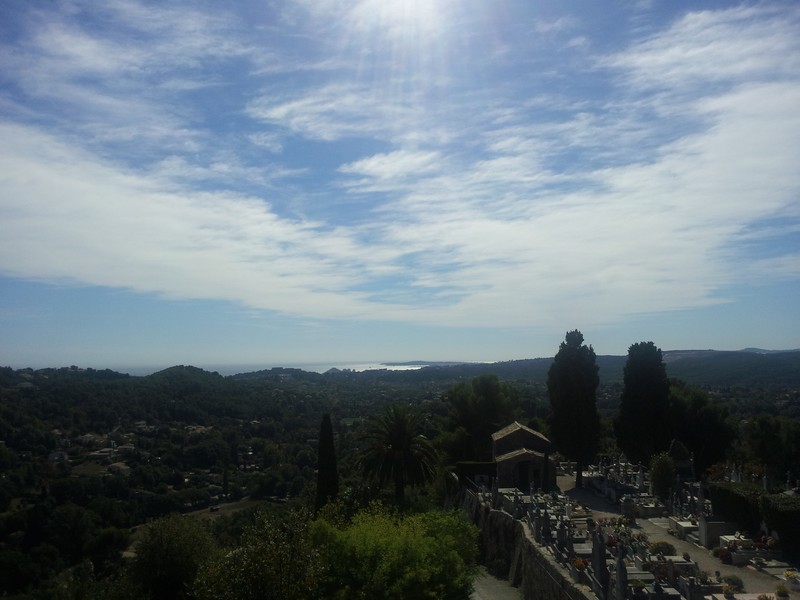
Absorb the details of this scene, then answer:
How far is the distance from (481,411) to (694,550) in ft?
74.2

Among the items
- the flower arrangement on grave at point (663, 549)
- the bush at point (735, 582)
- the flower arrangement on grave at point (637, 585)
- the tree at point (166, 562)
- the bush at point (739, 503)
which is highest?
the bush at point (739, 503)

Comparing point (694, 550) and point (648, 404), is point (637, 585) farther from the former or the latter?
point (648, 404)

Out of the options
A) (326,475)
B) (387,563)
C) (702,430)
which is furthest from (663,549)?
(702,430)

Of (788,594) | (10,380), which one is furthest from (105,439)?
(788,594)

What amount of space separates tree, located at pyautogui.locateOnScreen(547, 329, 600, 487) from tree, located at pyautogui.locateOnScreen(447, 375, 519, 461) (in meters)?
6.52

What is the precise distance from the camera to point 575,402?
32.2 m

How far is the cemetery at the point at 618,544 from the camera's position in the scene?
42.2 feet

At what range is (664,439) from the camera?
32.8m

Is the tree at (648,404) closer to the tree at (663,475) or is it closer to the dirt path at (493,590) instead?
the tree at (663,475)

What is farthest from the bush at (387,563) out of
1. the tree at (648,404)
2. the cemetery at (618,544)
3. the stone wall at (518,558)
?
the tree at (648,404)

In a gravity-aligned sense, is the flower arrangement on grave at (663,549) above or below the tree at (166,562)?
above

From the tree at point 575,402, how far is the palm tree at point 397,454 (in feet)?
25.4

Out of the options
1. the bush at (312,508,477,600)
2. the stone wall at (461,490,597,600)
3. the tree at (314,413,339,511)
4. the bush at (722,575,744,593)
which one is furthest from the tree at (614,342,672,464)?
the bush at (722,575,744,593)

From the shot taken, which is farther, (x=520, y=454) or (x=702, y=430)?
(x=702, y=430)
